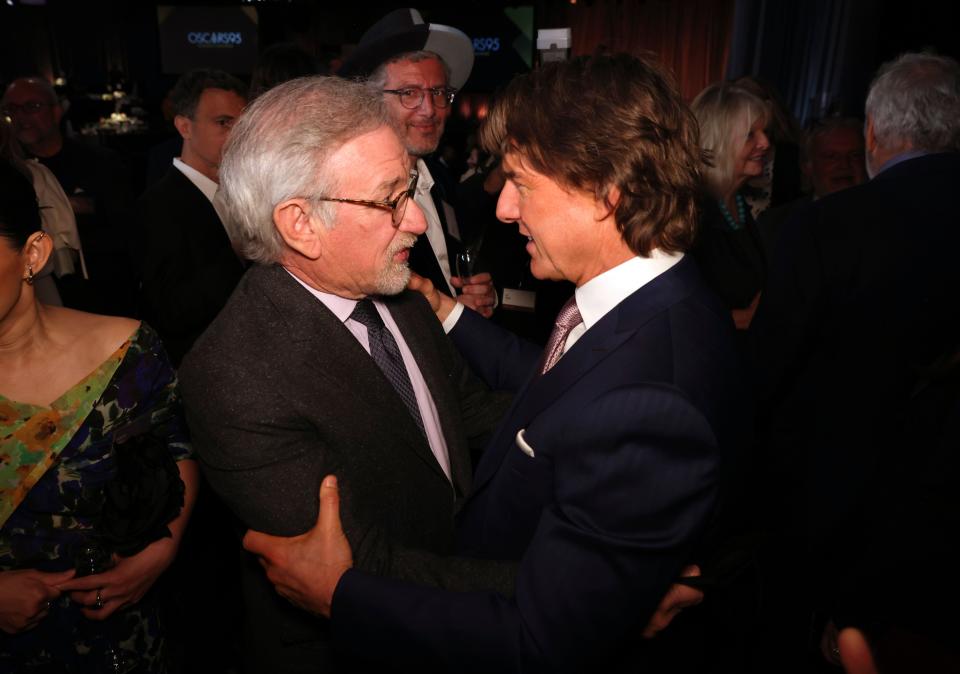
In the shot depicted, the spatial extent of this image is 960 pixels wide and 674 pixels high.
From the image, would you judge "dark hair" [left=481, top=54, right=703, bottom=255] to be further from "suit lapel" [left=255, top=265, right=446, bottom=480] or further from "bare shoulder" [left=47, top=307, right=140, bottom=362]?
"bare shoulder" [left=47, top=307, right=140, bottom=362]

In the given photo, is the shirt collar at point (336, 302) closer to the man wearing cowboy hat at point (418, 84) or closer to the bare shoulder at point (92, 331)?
the bare shoulder at point (92, 331)

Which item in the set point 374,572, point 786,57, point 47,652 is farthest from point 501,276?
point 786,57

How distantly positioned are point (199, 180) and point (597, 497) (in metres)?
2.76

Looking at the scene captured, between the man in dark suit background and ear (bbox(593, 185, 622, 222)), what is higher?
ear (bbox(593, 185, 622, 222))

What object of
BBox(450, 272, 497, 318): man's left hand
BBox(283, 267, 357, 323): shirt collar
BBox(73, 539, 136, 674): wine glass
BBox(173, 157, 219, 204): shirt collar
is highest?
BBox(283, 267, 357, 323): shirt collar

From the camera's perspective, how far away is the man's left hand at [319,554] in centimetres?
128

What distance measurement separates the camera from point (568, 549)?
3.65 ft

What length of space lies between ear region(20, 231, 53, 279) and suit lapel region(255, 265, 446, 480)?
0.49 m

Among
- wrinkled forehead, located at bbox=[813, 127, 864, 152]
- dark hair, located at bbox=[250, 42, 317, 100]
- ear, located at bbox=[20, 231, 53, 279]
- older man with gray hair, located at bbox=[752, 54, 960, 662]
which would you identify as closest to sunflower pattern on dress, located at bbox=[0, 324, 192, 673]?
ear, located at bbox=[20, 231, 53, 279]

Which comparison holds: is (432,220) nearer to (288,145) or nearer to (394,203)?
(394,203)

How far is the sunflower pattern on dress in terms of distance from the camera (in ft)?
4.87

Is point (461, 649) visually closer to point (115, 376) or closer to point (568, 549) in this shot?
point (568, 549)

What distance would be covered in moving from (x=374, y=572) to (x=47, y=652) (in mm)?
846

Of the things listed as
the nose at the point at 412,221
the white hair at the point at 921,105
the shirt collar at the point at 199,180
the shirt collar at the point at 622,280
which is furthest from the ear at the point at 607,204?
the shirt collar at the point at 199,180
